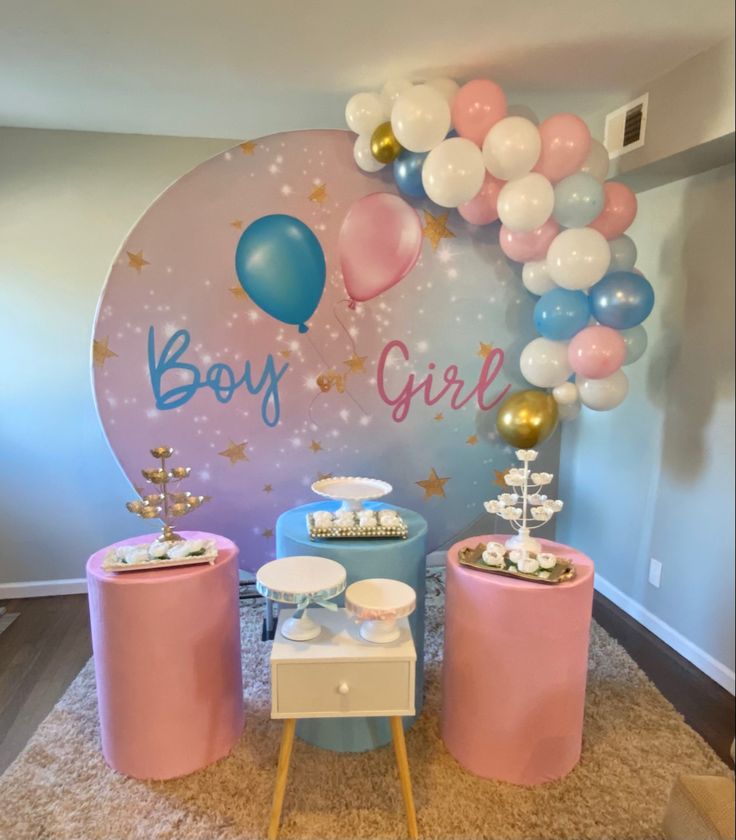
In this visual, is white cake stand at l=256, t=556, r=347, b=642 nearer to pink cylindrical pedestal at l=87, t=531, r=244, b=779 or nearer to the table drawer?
the table drawer

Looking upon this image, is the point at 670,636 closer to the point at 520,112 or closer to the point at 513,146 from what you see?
the point at 513,146

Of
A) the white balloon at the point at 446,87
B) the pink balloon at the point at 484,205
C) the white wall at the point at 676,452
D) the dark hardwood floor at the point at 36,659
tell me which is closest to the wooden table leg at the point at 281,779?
the dark hardwood floor at the point at 36,659

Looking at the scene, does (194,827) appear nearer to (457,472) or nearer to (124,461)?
(124,461)

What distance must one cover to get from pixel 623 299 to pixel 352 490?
1.03 meters

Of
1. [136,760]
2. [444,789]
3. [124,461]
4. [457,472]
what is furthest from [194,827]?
[457,472]

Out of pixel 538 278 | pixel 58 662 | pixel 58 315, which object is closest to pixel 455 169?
pixel 538 278

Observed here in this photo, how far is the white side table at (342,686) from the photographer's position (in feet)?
4.65

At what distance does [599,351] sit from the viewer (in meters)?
1.87

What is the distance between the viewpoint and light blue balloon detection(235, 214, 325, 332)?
2.11 m

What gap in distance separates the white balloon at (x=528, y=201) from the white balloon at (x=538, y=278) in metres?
0.24

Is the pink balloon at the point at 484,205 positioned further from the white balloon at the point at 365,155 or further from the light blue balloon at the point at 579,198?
the white balloon at the point at 365,155

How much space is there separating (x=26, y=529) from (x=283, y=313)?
1633 millimetres

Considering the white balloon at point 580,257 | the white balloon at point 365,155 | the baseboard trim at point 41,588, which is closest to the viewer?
the white balloon at point 580,257

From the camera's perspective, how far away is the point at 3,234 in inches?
100.0
